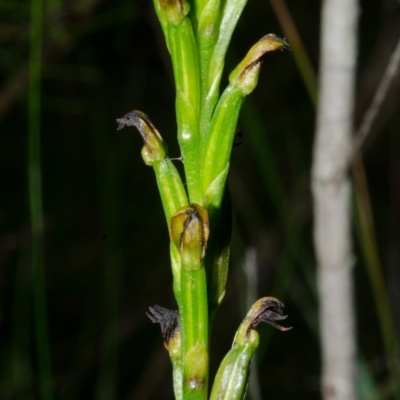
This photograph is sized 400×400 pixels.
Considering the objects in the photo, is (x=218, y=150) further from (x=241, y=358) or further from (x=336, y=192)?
(x=336, y=192)

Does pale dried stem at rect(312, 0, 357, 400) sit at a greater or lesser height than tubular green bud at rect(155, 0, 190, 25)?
lesser

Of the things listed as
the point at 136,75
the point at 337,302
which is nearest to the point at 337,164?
the point at 337,302

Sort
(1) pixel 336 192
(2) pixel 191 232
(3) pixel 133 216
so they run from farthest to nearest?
(3) pixel 133 216
(1) pixel 336 192
(2) pixel 191 232

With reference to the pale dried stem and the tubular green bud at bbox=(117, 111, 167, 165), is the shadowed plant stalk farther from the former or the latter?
the pale dried stem

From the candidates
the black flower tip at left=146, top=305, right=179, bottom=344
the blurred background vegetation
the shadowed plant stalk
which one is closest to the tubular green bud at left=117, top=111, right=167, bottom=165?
the shadowed plant stalk

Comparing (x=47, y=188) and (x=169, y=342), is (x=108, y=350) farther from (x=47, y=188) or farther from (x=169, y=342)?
(x=169, y=342)

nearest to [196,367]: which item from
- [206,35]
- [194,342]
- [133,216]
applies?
[194,342]

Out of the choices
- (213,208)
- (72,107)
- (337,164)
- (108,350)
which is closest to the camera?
(213,208)
